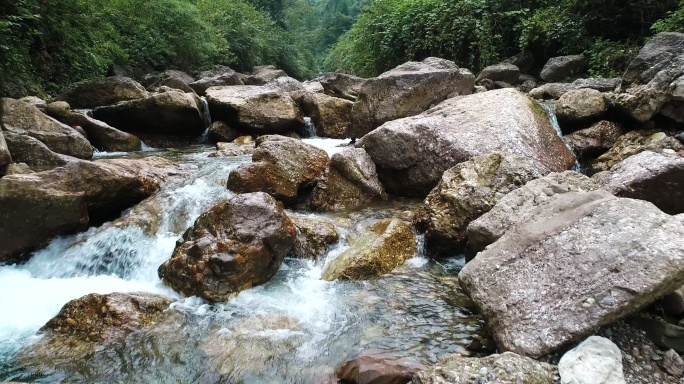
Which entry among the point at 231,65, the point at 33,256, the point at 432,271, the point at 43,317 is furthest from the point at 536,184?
the point at 231,65

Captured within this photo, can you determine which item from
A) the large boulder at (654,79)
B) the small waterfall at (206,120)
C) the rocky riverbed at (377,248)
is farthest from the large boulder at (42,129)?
the large boulder at (654,79)

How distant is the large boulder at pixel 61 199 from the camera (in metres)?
4.95

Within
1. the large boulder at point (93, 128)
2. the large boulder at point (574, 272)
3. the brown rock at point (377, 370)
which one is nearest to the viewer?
the large boulder at point (574, 272)

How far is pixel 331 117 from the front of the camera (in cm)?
1182

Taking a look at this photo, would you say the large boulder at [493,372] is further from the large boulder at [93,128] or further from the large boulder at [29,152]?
the large boulder at [93,128]

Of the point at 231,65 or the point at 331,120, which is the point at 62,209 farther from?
the point at 231,65

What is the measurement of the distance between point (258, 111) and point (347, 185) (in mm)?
4917

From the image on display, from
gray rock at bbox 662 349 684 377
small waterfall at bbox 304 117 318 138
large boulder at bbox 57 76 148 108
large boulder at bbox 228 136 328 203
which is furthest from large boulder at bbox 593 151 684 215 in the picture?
large boulder at bbox 57 76 148 108

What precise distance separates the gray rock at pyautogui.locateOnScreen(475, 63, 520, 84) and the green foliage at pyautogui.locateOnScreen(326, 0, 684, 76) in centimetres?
103

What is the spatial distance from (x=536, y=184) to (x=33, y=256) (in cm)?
611

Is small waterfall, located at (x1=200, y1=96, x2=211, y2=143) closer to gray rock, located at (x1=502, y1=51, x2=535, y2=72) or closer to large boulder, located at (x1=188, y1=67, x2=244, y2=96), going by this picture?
large boulder, located at (x1=188, y1=67, x2=244, y2=96)

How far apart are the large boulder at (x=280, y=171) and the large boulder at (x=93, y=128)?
4806 millimetres

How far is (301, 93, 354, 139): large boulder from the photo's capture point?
11766 millimetres

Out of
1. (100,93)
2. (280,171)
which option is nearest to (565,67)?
(280,171)
